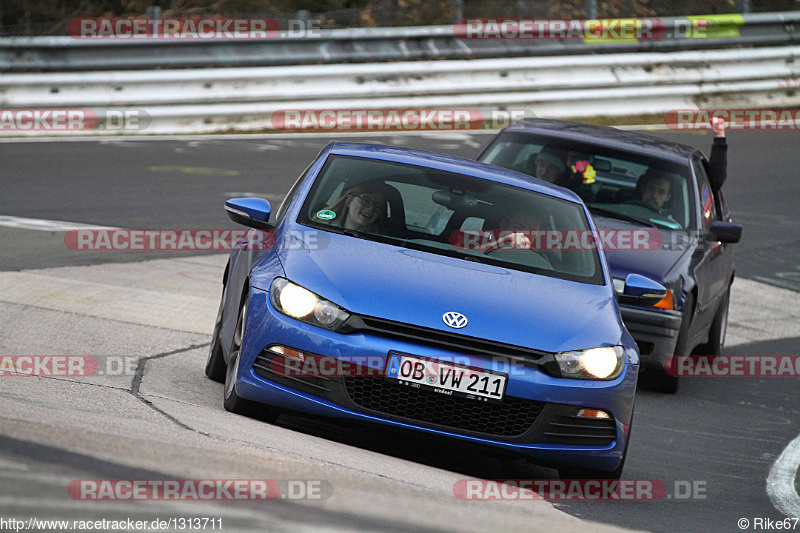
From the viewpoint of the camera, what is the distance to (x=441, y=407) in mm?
5574

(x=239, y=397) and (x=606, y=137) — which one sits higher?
(x=606, y=137)

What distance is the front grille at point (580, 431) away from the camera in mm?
5680

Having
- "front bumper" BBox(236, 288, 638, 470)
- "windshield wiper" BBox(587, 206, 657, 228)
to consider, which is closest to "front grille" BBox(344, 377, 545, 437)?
A: "front bumper" BBox(236, 288, 638, 470)

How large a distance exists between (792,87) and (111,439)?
20088 millimetres

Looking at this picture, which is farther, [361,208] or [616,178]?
[616,178]

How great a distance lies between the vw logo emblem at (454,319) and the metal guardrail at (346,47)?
13.1m

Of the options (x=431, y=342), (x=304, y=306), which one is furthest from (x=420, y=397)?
(x=304, y=306)

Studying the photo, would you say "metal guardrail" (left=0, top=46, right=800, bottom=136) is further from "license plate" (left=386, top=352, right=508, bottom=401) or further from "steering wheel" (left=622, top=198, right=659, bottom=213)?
"license plate" (left=386, top=352, right=508, bottom=401)

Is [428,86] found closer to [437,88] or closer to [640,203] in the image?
[437,88]

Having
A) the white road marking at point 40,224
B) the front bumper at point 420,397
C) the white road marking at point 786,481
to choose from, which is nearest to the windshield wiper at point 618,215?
the white road marking at point 786,481

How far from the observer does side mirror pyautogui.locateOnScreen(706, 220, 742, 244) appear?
941cm

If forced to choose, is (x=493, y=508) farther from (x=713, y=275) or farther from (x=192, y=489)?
(x=713, y=275)

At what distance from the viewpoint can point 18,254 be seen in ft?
33.3

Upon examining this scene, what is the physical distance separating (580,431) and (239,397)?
158 cm
